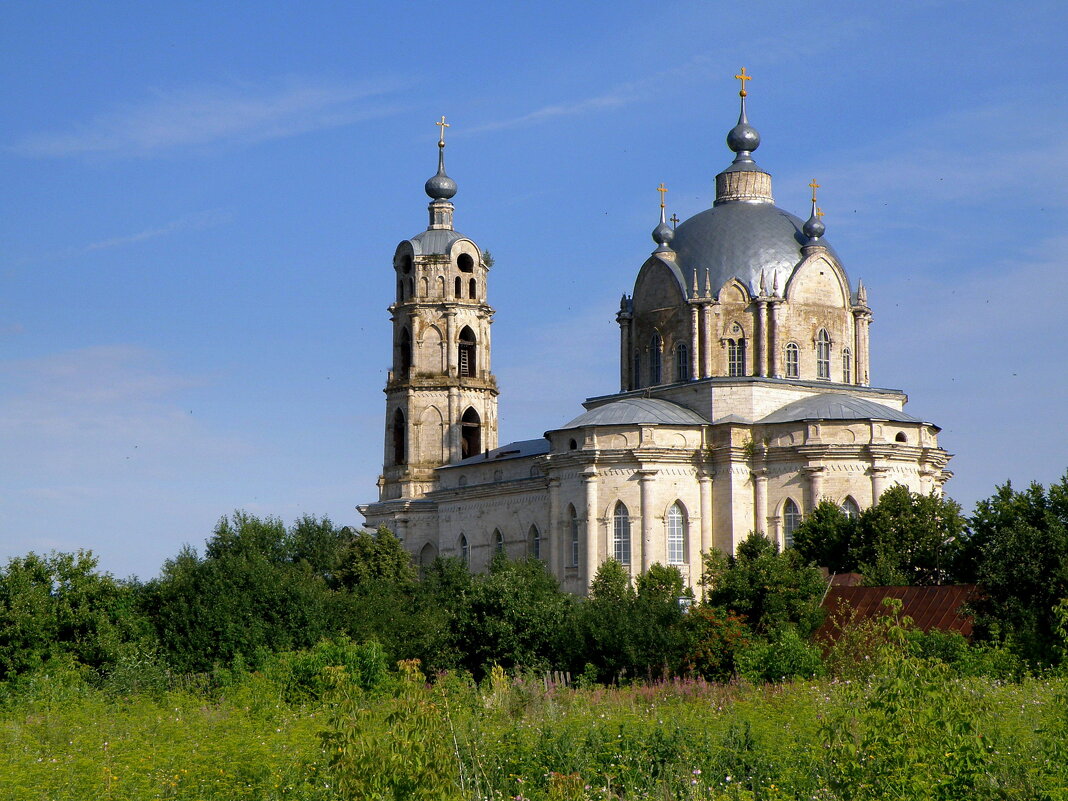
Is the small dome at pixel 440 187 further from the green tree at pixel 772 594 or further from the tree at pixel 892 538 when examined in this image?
the green tree at pixel 772 594

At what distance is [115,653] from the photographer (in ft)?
113

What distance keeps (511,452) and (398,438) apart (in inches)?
291

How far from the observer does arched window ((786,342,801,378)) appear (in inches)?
2194

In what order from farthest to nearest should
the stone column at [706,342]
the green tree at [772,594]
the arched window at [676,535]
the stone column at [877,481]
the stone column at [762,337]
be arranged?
the stone column at [706,342] → the stone column at [762,337] → the arched window at [676,535] → the stone column at [877,481] → the green tree at [772,594]

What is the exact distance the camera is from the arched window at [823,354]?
56312 millimetres

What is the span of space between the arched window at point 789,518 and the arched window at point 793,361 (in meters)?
6.34

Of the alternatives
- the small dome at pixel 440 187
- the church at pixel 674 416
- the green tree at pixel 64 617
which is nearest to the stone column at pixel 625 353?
the church at pixel 674 416

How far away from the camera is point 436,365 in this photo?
65938mm

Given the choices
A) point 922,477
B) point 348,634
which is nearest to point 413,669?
point 348,634

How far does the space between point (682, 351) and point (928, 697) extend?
42.2 m

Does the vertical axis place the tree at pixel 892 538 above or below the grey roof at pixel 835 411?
below

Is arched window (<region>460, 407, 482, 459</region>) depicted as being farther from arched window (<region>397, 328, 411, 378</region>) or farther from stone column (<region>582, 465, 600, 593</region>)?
stone column (<region>582, 465, 600, 593</region>)

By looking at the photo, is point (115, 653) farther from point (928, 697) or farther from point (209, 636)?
point (928, 697)

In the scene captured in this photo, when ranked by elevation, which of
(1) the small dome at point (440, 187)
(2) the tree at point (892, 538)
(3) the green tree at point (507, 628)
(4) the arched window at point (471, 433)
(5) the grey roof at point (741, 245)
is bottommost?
(3) the green tree at point (507, 628)
